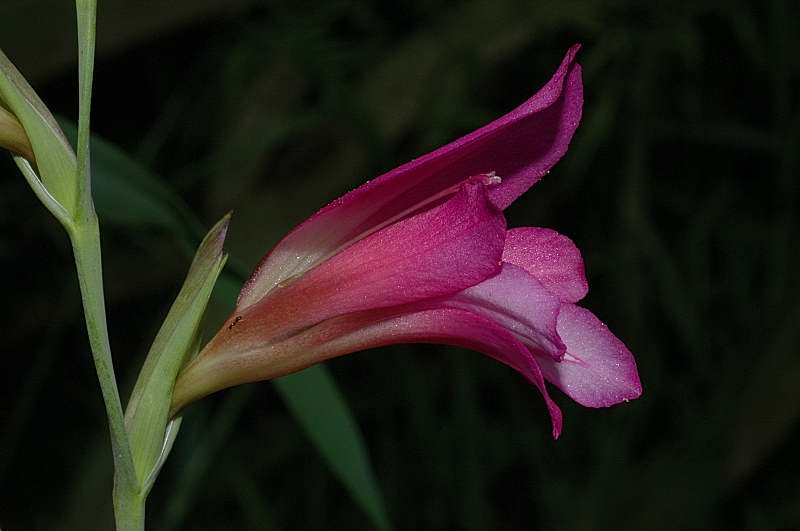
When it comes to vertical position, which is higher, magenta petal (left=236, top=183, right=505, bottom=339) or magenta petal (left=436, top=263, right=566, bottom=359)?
magenta petal (left=236, top=183, right=505, bottom=339)

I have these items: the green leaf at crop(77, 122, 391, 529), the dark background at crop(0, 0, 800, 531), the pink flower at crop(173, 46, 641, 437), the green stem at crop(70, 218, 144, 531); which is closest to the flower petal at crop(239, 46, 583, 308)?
the pink flower at crop(173, 46, 641, 437)

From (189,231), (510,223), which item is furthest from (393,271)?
(510,223)

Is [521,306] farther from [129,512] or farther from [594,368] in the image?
[129,512]

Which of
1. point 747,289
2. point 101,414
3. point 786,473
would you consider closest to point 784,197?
point 747,289

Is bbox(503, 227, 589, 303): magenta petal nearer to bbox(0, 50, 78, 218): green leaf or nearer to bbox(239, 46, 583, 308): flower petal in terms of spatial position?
bbox(239, 46, 583, 308): flower petal

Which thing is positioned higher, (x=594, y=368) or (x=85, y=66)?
(x=85, y=66)

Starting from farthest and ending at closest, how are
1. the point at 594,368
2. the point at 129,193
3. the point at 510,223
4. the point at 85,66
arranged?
1. the point at 510,223
2. the point at 129,193
3. the point at 594,368
4. the point at 85,66

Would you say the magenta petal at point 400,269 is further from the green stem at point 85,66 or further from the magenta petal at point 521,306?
the green stem at point 85,66
